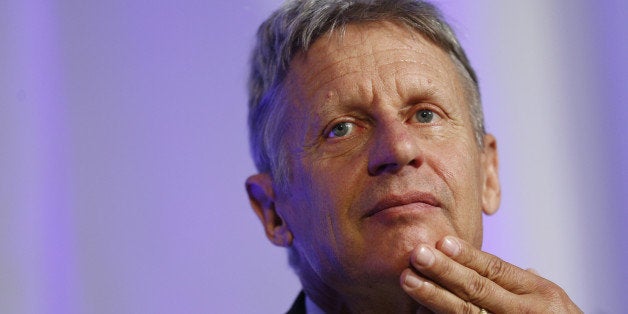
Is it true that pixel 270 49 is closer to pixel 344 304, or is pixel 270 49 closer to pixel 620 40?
pixel 344 304

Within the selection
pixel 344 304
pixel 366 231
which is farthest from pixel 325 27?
pixel 344 304

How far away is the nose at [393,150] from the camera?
1.67 meters

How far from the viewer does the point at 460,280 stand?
1592 mm

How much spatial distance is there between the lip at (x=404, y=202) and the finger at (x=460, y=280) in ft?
0.33

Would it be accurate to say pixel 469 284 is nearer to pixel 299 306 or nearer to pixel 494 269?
pixel 494 269

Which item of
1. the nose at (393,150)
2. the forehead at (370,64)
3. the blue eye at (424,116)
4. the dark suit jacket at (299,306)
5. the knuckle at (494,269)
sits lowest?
the dark suit jacket at (299,306)

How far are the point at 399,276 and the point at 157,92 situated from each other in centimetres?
141

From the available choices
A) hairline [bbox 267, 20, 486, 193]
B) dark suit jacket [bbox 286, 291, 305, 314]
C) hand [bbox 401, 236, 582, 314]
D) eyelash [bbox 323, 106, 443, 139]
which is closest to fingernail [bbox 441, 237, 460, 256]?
hand [bbox 401, 236, 582, 314]

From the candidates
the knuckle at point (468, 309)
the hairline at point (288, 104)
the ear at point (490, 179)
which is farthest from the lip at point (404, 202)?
the ear at point (490, 179)

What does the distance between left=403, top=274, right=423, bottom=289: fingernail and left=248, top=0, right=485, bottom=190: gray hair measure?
500mm

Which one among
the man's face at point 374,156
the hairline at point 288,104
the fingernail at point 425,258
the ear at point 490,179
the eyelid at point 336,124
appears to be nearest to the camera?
the fingernail at point 425,258

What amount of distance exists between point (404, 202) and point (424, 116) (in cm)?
30

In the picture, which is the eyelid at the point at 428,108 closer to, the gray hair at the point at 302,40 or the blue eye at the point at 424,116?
the blue eye at the point at 424,116

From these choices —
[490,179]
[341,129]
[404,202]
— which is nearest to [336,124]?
[341,129]
